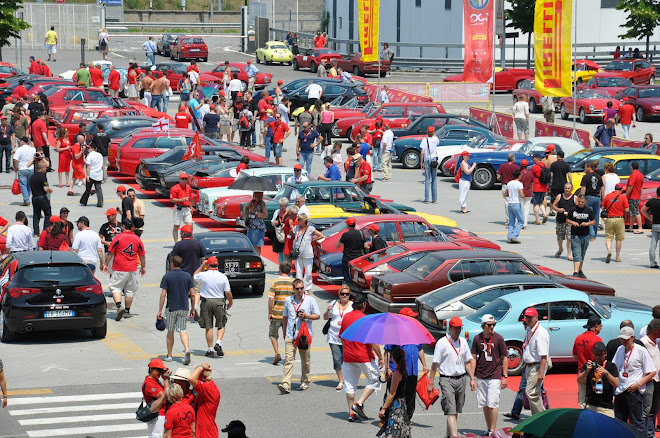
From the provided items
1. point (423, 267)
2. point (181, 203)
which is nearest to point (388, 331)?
point (423, 267)

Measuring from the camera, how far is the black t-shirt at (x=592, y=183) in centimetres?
2470

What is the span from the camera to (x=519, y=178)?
86.6 ft

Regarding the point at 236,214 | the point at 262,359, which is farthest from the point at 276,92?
the point at 262,359

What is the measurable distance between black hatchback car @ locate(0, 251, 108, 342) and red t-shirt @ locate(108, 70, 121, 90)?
29.5m

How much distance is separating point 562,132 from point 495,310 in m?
21.0

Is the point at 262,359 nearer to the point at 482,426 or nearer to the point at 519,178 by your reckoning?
the point at 482,426

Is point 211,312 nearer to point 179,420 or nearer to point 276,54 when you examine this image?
point 179,420

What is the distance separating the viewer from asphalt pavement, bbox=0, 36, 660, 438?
13477mm

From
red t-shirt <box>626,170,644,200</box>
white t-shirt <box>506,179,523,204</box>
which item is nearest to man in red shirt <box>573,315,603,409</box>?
white t-shirt <box>506,179,523,204</box>

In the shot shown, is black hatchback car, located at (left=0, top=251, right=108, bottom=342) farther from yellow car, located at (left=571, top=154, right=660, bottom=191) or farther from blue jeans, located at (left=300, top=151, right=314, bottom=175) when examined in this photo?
yellow car, located at (left=571, top=154, right=660, bottom=191)

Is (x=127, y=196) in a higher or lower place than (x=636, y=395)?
higher

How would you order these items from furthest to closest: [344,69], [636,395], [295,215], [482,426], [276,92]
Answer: [344,69], [276,92], [295,215], [482,426], [636,395]

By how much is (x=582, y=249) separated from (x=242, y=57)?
47769mm

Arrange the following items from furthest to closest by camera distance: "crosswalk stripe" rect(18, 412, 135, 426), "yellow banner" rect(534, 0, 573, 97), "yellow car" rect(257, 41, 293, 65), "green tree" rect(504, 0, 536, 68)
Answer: "yellow car" rect(257, 41, 293, 65), "green tree" rect(504, 0, 536, 68), "yellow banner" rect(534, 0, 573, 97), "crosswalk stripe" rect(18, 412, 135, 426)
